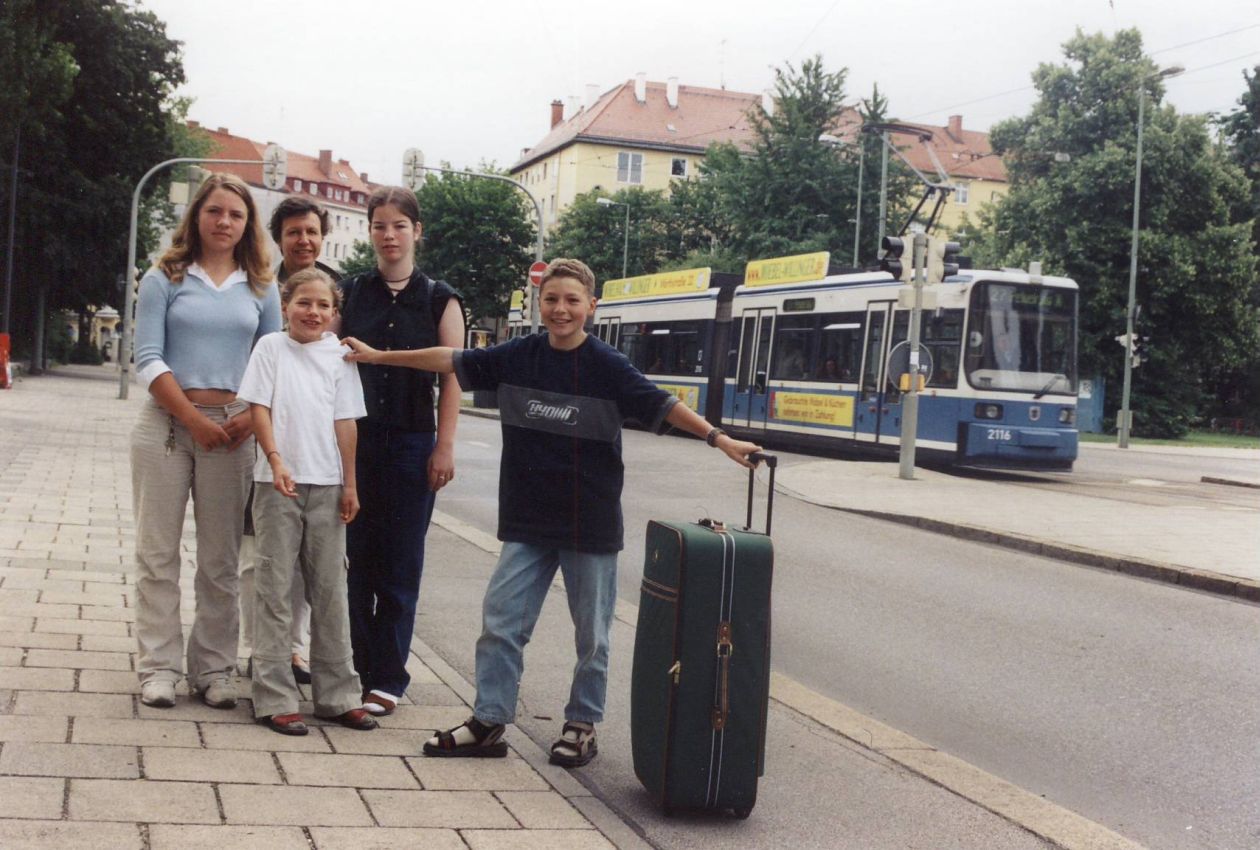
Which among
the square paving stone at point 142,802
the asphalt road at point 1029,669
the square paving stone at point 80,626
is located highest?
the square paving stone at point 142,802

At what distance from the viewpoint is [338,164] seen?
164 m

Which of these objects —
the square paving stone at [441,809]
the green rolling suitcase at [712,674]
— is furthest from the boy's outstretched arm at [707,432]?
the square paving stone at [441,809]

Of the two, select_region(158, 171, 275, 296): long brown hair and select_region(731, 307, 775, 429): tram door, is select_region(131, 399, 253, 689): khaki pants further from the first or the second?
select_region(731, 307, 775, 429): tram door

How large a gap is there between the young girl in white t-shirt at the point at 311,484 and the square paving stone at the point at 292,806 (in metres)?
0.87

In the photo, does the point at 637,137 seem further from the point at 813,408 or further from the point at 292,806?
the point at 292,806

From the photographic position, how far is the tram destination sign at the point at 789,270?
85.0 ft

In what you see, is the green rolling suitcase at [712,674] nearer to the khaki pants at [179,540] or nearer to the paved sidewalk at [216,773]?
the paved sidewalk at [216,773]

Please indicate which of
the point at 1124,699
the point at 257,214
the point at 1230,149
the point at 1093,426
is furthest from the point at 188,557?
the point at 1230,149

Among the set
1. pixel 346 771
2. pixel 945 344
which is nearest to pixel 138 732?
pixel 346 771

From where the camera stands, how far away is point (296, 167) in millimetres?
152250

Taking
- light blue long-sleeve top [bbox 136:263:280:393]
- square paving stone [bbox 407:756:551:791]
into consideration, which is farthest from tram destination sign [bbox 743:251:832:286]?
square paving stone [bbox 407:756:551:791]

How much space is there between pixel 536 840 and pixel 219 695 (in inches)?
65.7

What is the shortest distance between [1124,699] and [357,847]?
4.21m

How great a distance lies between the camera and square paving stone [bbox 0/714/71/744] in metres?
4.50
